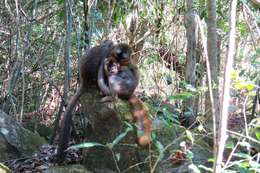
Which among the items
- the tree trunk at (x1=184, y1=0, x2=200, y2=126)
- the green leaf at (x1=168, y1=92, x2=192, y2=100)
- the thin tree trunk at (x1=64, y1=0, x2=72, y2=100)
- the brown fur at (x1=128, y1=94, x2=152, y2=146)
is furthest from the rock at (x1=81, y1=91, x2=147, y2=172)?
the tree trunk at (x1=184, y1=0, x2=200, y2=126)

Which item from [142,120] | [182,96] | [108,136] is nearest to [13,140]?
[108,136]

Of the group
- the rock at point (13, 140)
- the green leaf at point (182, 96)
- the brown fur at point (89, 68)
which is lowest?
the rock at point (13, 140)

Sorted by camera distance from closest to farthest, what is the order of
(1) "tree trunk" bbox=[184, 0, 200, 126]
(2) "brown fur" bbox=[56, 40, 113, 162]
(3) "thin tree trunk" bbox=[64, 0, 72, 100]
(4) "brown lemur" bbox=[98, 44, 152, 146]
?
(4) "brown lemur" bbox=[98, 44, 152, 146], (2) "brown fur" bbox=[56, 40, 113, 162], (3) "thin tree trunk" bbox=[64, 0, 72, 100], (1) "tree trunk" bbox=[184, 0, 200, 126]

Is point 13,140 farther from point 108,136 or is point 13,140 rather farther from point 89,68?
point 108,136

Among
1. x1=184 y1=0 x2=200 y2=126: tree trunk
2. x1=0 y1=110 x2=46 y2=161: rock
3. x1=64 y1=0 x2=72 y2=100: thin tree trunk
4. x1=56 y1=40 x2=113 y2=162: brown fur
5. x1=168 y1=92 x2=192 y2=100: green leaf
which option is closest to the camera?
x1=168 y1=92 x2=192 y2=100: green leaf

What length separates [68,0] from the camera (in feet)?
20.5

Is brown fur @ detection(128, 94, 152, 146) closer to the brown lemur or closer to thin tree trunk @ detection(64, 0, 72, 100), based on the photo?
the brown lemur

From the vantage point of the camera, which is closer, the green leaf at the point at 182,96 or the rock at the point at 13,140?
the green leaf at the point at 182,96

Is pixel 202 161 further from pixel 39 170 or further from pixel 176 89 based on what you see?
pixel 176 89

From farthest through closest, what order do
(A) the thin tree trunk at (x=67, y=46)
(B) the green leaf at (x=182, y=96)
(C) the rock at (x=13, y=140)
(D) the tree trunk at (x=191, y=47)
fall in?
(D) the tree trunk at (x=191, y=47) → (A) the thin tree trunk at (x=67, y=46) → (C) the rock at (x=13, y=140) → (B) the green leaf at (x=182, y=96)

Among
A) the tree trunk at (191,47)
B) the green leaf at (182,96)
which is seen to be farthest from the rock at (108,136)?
the tree trunk at (191,47)

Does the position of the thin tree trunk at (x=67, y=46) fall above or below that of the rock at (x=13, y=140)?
above

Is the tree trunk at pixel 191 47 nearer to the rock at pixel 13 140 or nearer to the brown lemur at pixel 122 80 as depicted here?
the brown lemur at pixel 122 80

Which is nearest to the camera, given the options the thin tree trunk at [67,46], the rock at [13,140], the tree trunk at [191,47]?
the rock at [13,140]
